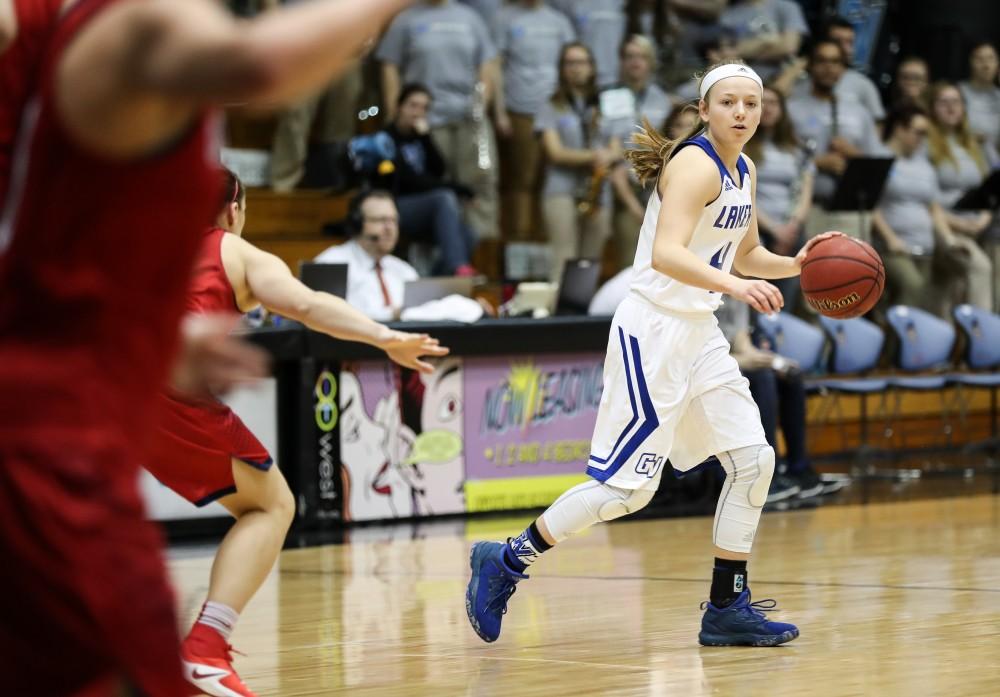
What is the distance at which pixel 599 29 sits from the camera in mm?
12695

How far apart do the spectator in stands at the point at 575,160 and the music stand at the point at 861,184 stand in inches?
68.2

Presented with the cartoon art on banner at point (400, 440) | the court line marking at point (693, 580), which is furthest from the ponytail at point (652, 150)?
the cartoon art on banner at point (400, 440)

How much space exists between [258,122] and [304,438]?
15.0 ft

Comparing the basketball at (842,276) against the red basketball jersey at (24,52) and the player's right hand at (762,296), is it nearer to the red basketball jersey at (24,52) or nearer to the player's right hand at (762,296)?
the player's right hand at (762,296)

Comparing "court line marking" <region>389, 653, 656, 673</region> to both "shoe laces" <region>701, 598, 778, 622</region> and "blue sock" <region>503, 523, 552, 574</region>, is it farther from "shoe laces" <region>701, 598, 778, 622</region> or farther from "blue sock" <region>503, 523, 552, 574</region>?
"shoe laces" <region>701, 598, 778, 622</region>

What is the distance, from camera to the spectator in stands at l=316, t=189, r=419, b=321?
9.66 m

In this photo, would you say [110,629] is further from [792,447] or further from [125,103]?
[792,447]

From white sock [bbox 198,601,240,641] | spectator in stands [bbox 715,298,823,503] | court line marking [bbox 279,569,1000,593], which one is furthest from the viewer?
spectator in stands [bbox 715,298,823,503]

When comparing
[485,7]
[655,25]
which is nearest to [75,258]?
[485,7]

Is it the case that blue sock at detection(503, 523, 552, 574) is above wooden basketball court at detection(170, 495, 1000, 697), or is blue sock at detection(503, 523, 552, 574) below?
above

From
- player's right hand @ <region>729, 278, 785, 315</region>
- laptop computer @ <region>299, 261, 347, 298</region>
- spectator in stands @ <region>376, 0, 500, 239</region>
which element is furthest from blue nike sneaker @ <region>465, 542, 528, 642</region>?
spectator in stands @ <region>376, 0, 500, 239</region>

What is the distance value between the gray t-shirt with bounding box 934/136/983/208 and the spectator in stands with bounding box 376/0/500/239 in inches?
169

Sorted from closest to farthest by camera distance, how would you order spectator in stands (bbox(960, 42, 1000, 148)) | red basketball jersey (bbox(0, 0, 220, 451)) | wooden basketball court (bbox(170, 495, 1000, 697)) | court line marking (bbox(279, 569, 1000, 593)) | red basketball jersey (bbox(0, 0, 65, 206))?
1. red basketball jersey (bbox(0, 0, 220, 451))
2. red basketball jersey (bbox(0, 0, 65, 206))
3. wooden basketball court (bbox(170, 495, 1000, 697))
4. court line marking (bbox(279, 569, 1000, 593))
5. spectator in stands (bbox(960, 42, 1000, 148))

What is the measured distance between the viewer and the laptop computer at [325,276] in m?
8.96
